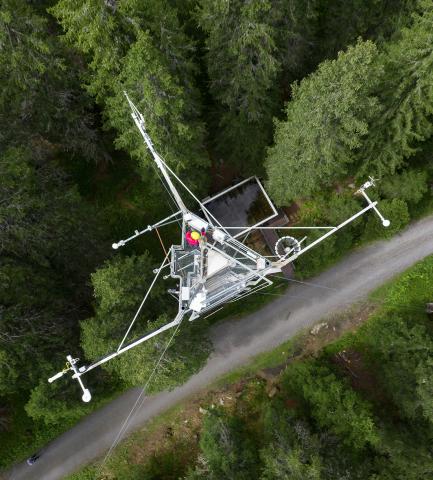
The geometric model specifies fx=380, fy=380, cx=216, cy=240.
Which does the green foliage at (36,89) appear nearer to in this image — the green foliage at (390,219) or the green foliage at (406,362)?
the green foliage at (390,219)

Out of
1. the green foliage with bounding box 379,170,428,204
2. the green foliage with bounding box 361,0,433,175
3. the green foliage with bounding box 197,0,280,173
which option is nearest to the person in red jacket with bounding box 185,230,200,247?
the green foliage with bounding box 197,0,280,173

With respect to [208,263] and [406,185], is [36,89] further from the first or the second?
[406,185]

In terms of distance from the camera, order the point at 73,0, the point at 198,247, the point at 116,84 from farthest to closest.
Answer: the point at 116,84
the point at 73,0
the point at 198,247

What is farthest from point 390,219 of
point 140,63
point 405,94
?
point 140,63

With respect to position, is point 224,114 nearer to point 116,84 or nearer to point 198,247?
point 116,84

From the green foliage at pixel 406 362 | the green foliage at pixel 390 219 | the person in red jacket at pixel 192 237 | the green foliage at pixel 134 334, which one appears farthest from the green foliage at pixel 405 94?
the green foliage at pixel 134 334

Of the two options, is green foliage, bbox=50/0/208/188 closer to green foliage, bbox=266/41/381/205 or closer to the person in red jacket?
green foliage, bbox=266/41/381/205

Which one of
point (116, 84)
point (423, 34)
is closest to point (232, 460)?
point (116, 84)
